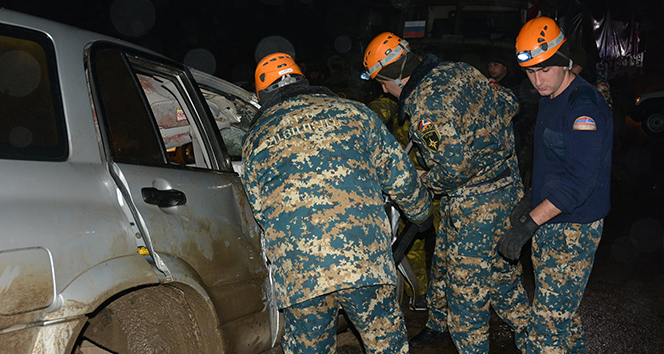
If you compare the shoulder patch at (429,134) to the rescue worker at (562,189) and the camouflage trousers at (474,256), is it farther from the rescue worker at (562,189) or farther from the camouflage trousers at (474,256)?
the rescue worker at (562,189)

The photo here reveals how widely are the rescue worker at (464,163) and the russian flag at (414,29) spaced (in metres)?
4.66

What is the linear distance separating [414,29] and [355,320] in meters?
6.18

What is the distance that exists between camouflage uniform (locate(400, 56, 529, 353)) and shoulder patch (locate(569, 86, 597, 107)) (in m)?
0.50

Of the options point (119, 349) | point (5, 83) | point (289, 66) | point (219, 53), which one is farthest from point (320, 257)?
point (219, 53)

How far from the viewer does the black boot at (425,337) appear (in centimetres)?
338

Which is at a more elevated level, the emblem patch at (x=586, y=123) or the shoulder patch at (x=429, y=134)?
the shoulder patch at (x=429, y=134)

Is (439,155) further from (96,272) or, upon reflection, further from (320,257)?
(96,272)

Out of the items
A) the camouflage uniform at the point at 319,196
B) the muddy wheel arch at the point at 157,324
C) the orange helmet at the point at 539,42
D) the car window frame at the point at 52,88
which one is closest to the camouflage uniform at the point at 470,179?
the orange helmet at the point at 539,42

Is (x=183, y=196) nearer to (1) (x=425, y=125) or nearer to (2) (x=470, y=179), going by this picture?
(1) (x=425, y=125)

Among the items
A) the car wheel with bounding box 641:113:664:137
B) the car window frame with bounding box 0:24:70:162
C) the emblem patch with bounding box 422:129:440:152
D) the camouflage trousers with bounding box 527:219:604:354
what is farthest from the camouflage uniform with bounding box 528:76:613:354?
the car wheel with bounding box 641:113:664:137

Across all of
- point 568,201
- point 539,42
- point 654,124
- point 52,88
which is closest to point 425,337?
point 568,201

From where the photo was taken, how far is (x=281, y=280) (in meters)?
2.15

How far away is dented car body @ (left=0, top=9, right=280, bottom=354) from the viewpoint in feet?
5.09

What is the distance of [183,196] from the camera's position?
212cm
